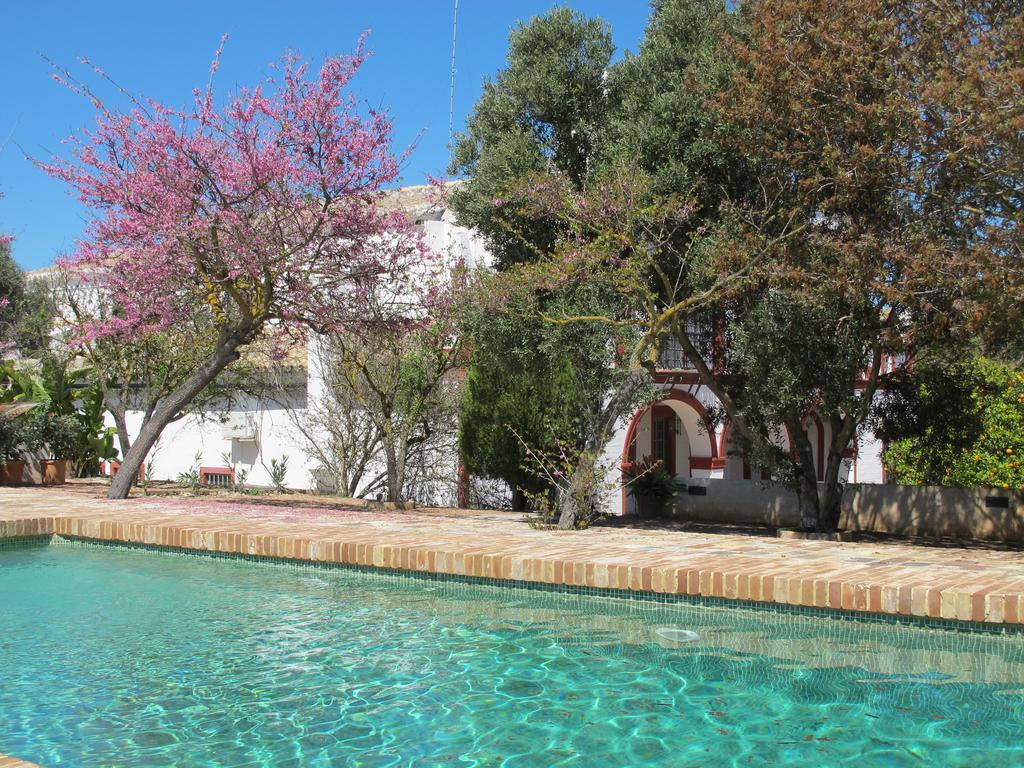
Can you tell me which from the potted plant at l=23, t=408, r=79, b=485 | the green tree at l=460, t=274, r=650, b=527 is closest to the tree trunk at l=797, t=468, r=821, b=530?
the green tree at l=460, t=274, r=650, b=527

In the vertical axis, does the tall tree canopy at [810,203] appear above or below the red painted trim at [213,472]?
above

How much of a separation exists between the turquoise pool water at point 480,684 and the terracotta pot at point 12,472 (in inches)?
463

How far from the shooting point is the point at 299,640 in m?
6.60

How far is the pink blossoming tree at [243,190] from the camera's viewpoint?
524 inches

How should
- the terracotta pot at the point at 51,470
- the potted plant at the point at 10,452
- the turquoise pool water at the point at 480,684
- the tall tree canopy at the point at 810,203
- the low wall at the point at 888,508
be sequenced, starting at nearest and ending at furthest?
1. the turquoise pool water at the point at 480,684
2. the tall tree canopy at the point at 810,203
3. the low wall at the point at 888,508
4. the potted plant at the point at 10,452
5. the terracotta pot at the point at 51,470

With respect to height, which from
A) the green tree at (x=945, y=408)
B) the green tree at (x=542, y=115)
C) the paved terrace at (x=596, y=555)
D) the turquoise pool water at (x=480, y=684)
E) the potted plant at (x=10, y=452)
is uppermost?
the green tree at (x=542, y=115)

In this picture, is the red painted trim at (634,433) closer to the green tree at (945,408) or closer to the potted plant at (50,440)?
the green tree at (945,408)

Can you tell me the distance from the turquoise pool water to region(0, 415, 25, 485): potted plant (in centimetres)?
1134

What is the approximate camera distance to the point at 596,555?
844 centimetres

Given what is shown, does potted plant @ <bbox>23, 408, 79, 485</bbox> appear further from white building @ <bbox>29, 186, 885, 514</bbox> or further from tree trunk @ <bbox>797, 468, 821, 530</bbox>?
tree trunk @ <bbox>797, 468, 821, 530</bbox>

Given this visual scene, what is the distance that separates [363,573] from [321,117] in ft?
23.7

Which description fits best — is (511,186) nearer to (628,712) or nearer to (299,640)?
(299,640)

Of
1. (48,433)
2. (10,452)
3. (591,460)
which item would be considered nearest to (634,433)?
(591,460)

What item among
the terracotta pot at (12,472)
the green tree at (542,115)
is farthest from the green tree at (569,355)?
the terracotta pot at (12,472)
